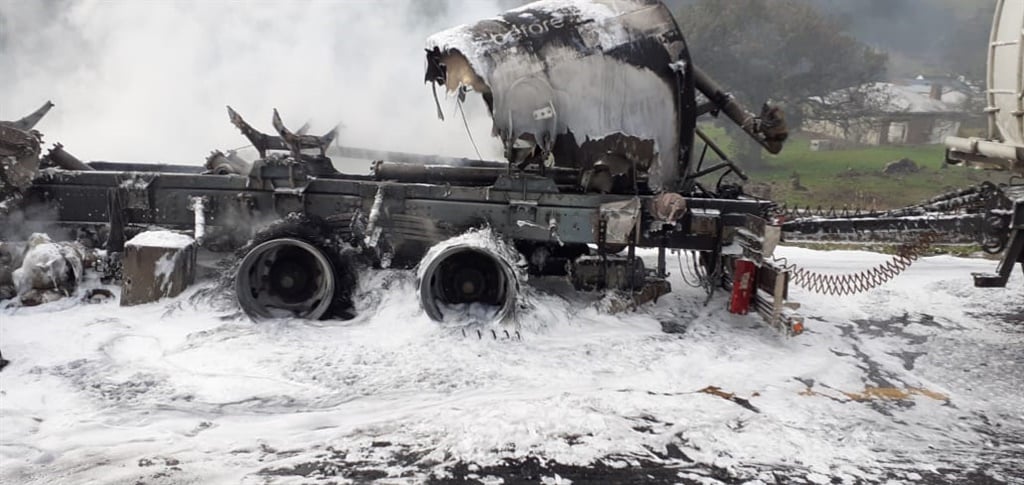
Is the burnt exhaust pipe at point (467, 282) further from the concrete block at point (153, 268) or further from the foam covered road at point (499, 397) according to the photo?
the concrete block at point (153, 268)

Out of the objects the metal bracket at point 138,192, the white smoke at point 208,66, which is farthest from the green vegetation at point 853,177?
the metal bracket at point 138,192

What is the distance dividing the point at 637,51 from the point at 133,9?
36.4 feet

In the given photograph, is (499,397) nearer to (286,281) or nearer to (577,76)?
(286,281)

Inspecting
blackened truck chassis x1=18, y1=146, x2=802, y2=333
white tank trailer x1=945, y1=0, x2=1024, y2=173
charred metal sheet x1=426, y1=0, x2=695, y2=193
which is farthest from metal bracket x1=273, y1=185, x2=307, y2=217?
white tank trailer x1=945, y1=0, x2=1024, y2=173

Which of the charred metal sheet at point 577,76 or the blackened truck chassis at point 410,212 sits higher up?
the charred metal sheet at point 577,76

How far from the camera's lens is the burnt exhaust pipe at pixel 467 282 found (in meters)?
6.22

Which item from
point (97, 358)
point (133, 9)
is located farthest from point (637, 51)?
point (133, 9)

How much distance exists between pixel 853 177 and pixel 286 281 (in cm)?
2329

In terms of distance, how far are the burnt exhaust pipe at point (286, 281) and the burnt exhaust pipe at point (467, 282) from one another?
897mm

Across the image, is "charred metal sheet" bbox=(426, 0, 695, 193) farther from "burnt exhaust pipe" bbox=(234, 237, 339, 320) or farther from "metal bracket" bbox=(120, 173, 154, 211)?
"metal bracket" bbox=(120, 173, 154, 211)

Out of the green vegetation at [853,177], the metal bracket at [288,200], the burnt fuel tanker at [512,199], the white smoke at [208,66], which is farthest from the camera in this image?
the green vegetation at [853,177]

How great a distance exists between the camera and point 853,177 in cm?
2547

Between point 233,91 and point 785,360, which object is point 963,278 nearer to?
point 785,360

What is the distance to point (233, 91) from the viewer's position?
1285 cm
